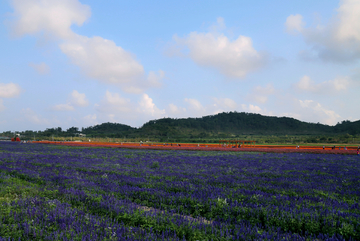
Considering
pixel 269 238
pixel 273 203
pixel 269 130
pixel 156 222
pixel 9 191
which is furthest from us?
pixel 269 130

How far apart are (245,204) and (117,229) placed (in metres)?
3.81

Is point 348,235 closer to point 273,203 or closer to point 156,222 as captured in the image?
point 273,203

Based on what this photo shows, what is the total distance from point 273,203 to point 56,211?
6194mm

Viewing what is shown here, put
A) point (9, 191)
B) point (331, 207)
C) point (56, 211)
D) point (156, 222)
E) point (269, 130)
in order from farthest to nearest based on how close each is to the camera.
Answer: point (269, 130), point (9, 191), point (331, 207), point (56, 211), point (156, 222)

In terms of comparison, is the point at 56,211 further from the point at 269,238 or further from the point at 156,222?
the point at 269,238

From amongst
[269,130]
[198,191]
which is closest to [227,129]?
[269,130]

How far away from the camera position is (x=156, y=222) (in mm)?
5016

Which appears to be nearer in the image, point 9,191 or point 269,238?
point 269,238

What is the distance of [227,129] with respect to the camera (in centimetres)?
19950

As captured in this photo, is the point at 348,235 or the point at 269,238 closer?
the point at 269,238

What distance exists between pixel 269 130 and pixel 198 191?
20462cm

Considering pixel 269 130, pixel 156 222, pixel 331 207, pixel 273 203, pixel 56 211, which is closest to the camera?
pixel 156 222

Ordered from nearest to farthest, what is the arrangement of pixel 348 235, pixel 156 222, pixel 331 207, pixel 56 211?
1. pixel 348 235
2. pixel 156 222
3. pixel 56 211
4. pixel 331 207

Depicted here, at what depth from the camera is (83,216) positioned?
5.30m
